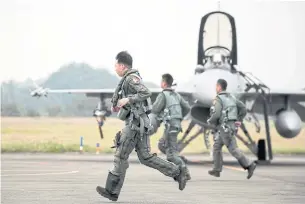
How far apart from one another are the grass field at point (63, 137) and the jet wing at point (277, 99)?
4949 mm

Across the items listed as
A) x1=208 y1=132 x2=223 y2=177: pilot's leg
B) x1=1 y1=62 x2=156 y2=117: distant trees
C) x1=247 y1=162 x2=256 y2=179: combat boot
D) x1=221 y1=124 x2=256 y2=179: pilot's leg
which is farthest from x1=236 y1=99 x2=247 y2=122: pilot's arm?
x1=1 y1=62 x2=156 y2=117: distant trees

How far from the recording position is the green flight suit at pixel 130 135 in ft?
36.4

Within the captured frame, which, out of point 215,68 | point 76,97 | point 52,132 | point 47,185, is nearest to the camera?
point 47,185

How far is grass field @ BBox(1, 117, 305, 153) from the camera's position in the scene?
3531cm

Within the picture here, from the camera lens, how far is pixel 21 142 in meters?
35.3

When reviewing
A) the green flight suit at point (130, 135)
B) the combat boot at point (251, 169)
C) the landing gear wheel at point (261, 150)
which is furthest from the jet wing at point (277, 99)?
the green flight suit at point (130, 135)

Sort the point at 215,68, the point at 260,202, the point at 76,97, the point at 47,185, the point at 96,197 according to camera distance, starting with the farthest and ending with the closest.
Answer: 1. the point at 76,97
2. the point at 215,68
3. the point at 47,185
4. the point at 96,197
5. the point at 260,202

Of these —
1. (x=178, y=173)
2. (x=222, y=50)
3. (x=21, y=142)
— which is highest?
(x=222, y=50)

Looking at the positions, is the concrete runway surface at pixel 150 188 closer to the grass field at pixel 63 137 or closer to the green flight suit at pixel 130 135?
the green flight suit at pixel 130 135

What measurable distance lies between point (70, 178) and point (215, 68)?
27.8 feet

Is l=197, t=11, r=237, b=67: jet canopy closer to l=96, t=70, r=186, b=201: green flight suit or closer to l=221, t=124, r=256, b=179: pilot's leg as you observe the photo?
l=221, t=124, r=256, b=179: pilot's leg

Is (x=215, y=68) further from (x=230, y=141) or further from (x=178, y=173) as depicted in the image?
(x=178, y=173)

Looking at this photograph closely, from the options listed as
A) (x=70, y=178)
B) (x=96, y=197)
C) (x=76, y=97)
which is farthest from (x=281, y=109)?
(x=76, y=97)

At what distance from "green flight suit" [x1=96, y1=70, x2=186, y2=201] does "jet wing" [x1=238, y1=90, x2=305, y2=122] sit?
12.1 meters
